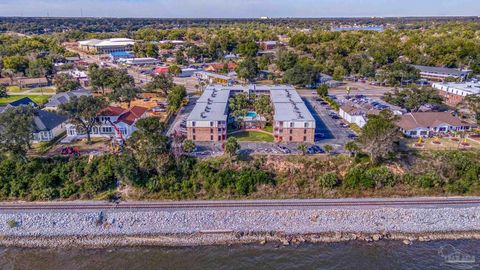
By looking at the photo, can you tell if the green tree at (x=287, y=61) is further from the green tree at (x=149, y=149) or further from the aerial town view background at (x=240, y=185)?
the green tree at (x=149, y=149)

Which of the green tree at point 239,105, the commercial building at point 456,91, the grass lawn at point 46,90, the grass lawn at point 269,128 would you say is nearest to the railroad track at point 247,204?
the grass lawn at point 269,128

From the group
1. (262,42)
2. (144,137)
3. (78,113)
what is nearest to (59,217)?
(144,137)

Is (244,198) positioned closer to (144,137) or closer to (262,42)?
(144,137)

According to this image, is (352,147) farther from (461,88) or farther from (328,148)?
(461,88)

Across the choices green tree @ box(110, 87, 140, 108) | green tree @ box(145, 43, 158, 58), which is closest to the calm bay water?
green tree @ box(110, 87, 140, 108)

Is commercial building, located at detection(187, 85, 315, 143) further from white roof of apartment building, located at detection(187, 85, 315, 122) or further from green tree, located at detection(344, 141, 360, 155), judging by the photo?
green tree, located at detection(344, 141, 360, 155)
